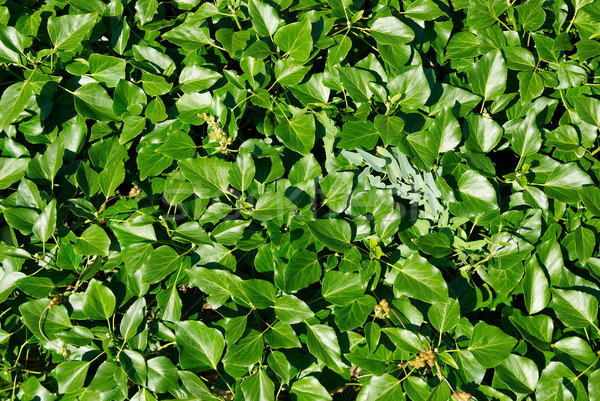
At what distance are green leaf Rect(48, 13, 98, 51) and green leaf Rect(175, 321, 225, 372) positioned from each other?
3.24 feet

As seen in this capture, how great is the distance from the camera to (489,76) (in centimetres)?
160

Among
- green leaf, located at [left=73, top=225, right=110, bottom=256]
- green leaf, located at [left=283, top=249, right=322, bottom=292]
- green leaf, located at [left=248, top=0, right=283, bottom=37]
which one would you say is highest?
green leaf, located at [left=248, top=0, right=283, bottom=37]

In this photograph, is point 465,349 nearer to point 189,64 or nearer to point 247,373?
point 247,373

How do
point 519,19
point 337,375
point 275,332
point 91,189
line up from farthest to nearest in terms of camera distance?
1. point 519,19
2. point 91,189
3. point 337,375
4. point 275,332

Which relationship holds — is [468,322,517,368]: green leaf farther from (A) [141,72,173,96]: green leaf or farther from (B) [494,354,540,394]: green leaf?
(A) [141,72,173,96]: green leaf

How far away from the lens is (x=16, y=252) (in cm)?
150

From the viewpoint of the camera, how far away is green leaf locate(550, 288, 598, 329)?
1348 mm

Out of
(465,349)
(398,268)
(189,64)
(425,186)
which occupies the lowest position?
(465,349)

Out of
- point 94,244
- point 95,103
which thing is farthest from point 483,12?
point 94,244

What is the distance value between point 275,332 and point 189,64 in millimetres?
976

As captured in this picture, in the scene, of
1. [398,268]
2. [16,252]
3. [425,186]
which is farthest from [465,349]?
[16,252]

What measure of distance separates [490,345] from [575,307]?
0.27m

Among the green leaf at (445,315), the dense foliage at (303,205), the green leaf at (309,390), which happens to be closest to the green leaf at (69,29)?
the dense foliage at (303,205)

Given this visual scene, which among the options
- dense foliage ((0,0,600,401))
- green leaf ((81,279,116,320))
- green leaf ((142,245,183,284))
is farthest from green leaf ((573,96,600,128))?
green leaf ((81,279,116,320))
